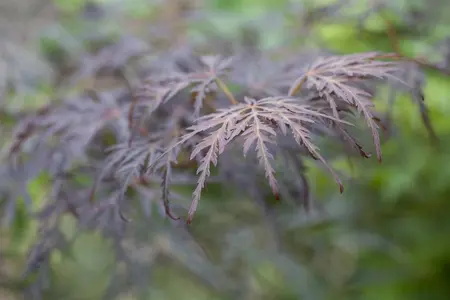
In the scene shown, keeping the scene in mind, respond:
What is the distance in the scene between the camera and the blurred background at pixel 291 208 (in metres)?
1.09

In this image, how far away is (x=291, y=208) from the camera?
1119 mm

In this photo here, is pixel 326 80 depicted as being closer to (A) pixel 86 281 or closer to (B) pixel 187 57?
(B) pixel 187 57

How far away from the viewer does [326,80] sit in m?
0.61

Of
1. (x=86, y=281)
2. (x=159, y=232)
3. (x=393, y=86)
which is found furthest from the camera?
(x=86, y=281)

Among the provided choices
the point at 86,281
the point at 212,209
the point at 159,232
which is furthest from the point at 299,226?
the point at 86,281

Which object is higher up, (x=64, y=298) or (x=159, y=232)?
(x=159, y=232)

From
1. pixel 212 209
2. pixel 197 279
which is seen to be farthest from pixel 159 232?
pixel 197 279

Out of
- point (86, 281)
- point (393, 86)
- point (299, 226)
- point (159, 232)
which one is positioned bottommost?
point (86, 281)

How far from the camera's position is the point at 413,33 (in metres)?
1.13

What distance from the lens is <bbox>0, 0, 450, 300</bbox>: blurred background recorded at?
1091 mm

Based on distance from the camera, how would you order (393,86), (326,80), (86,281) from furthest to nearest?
(86,281) → (393,86) → (326,80)

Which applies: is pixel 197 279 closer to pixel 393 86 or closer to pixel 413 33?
pixel 393 86

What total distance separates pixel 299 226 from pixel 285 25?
533mm

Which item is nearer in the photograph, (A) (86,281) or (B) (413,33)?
(B) (413,33)
